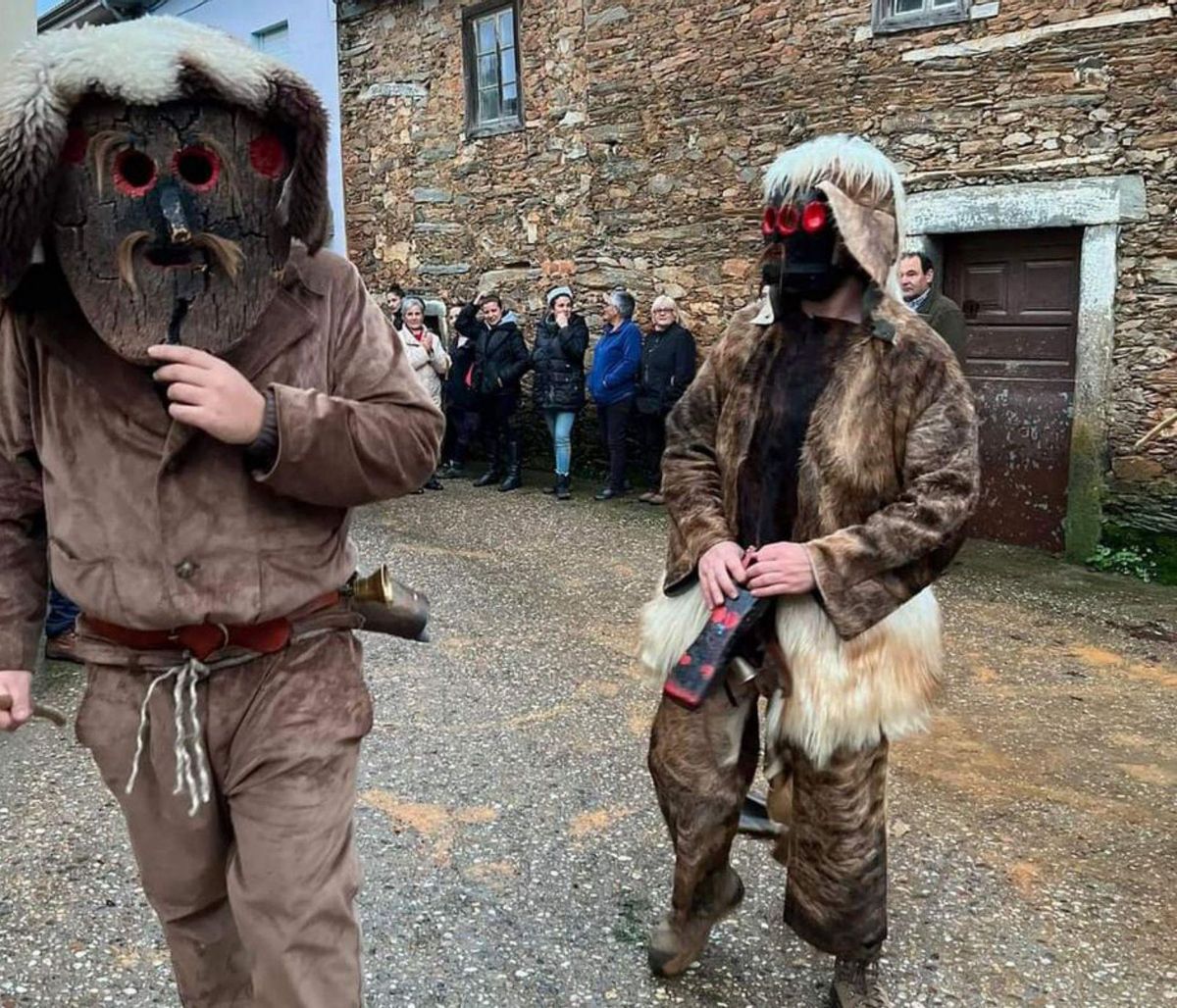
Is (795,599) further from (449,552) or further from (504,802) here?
(449,552)

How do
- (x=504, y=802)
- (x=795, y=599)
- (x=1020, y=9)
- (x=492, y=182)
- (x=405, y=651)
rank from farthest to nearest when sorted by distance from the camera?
1. (x=492, y=182)
2. (x=1020, y=9)
3. (x=405, y=651)
4. (x=504, y=802)
5. (x=795, y=599)

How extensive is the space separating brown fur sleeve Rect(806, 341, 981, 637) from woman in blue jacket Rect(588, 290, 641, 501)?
697cm

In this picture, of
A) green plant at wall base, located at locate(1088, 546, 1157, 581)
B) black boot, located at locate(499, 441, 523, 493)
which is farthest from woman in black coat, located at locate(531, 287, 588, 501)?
green plant at wall base, located at locate(1088, 546, 1157, 581)

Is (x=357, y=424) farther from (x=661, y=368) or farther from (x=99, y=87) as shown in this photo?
(x=661, y=368)

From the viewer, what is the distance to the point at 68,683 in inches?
191

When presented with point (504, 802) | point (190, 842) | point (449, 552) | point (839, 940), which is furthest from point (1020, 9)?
point (190, 842)

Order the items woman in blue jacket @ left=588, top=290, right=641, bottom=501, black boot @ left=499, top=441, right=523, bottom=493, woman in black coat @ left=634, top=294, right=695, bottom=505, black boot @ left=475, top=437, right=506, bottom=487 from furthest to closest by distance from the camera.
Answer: black boot @ left=475, top=437, right=506, bottom=487, black boot @ left=499, top=441, right=523, bottom=493, woman in blue jacket @ left=588, top=290, right=641, bottom=501, woman in black coat @ left=634, top=294, right=695, bottom=505

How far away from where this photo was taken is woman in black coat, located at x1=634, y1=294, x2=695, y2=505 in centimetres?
908

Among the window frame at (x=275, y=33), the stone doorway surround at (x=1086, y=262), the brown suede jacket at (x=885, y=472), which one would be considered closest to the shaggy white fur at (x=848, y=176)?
the brown suede jacket at (x=885, y=472)

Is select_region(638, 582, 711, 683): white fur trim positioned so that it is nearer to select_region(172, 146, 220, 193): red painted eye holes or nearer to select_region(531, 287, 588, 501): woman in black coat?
select_region(172, 146, 220, 193): red painted eye holes

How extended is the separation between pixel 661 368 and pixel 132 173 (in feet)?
24.6

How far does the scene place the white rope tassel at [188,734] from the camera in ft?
6.11

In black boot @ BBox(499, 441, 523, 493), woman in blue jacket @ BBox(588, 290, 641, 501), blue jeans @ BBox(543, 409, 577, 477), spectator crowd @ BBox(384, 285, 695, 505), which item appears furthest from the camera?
black boot @ BBox(499, 441, 523, 493)

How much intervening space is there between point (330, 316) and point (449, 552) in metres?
5.77
